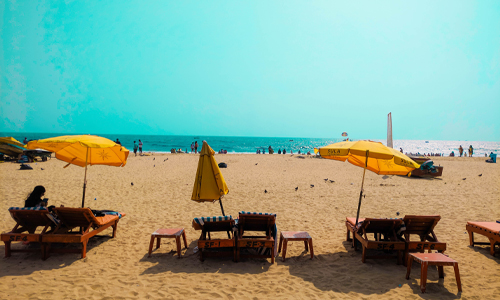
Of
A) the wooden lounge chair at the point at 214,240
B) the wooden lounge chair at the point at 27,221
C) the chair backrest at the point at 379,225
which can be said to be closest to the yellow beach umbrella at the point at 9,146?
the wooden lounge chair at the point at 27,221

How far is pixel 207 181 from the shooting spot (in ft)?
18.6

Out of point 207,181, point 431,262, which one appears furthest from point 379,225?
point 207,181

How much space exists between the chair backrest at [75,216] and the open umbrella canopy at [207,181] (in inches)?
80.8

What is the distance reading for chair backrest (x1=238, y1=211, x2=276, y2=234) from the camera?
16.9 ft

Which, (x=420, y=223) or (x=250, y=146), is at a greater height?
(x=250, y=146)

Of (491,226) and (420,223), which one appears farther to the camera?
(491,226)

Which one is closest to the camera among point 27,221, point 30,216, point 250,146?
point 30,216

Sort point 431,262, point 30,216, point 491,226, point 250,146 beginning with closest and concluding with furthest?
point 431,262
point 30,216
point 491,226
point 250,146

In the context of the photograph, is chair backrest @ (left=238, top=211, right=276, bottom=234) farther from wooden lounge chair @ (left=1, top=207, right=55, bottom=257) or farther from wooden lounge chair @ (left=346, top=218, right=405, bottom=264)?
wooden lounge chair @ (left=1, top=207, right=55, bottom=257)

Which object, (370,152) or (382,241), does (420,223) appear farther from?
(370,152)

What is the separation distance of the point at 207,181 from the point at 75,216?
2703mm

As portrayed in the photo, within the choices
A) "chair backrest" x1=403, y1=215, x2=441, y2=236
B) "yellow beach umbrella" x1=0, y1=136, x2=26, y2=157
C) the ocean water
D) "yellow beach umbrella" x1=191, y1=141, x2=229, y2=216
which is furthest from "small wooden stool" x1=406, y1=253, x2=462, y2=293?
the ocean water

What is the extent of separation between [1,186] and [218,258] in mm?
11747

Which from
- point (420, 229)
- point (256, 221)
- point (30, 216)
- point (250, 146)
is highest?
point (250, 146)
